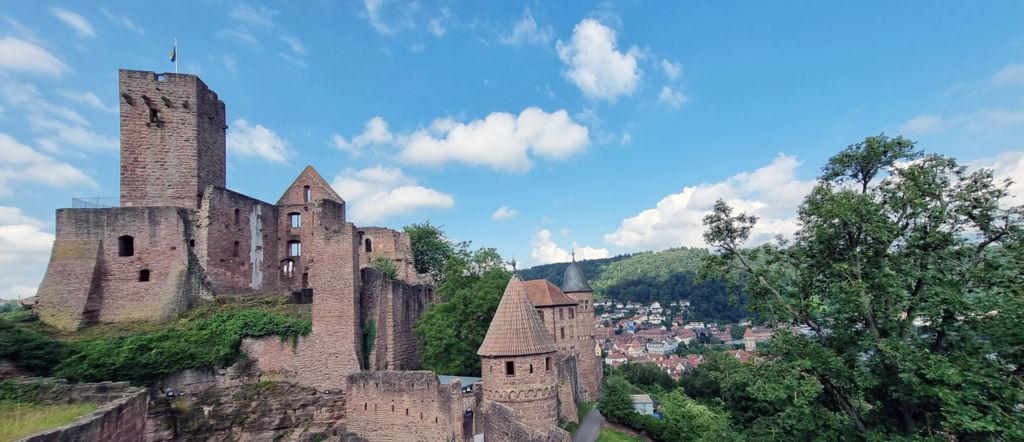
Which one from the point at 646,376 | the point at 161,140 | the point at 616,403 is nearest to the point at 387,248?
the point at 161,140

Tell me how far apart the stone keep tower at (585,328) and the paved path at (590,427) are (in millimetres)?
3348

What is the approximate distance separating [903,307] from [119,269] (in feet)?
94.0

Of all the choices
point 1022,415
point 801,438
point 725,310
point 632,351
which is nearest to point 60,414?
point 801,438

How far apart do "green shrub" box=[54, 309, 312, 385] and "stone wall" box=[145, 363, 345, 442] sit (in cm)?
55

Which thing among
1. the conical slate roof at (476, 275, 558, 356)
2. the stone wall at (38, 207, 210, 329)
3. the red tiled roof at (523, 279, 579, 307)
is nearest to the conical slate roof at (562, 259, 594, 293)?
the red tiled roof at (523, 279, 579, 307)


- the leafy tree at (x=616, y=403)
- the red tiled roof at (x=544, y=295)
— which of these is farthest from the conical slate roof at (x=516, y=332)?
the leafy tree at (x=616, y=403)

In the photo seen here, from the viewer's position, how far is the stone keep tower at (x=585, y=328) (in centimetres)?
3777

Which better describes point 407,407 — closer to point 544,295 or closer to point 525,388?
point 525,388

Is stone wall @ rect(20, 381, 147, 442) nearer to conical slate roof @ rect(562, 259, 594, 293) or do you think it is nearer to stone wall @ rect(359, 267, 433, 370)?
stone wall @ rect(359, 267, 433, 370)

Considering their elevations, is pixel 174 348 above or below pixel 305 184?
below

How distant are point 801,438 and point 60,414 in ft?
60.2

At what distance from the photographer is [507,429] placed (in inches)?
588

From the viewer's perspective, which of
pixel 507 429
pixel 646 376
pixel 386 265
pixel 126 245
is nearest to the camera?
pixel 507 429

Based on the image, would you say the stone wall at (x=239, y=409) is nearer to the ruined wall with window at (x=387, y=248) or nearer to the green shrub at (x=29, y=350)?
the green shrub at (x=29, y=350)
